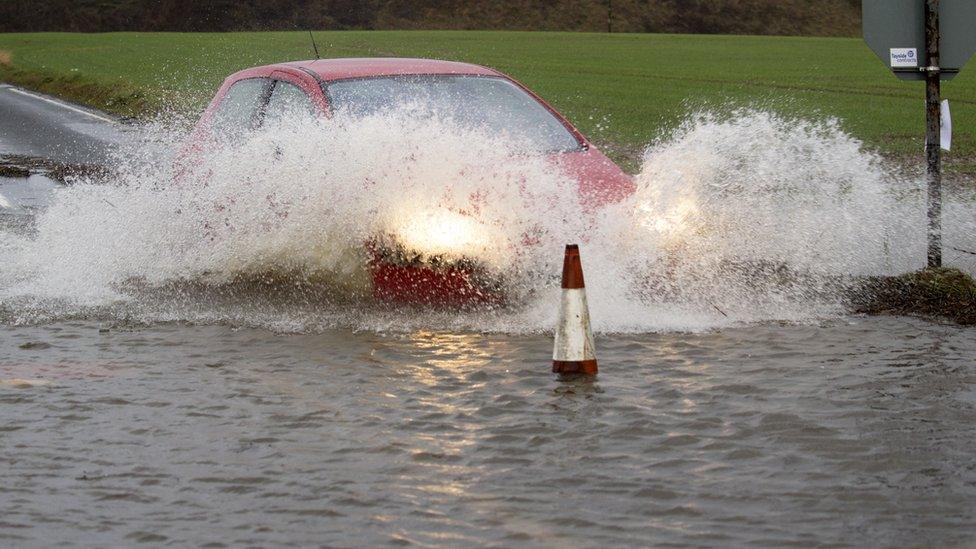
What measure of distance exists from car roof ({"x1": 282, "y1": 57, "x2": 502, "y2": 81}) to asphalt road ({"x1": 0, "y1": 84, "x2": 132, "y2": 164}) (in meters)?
9.99

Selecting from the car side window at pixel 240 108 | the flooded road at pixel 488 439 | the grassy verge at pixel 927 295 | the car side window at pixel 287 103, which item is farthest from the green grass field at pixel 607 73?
the flooded road at pixel 488 439

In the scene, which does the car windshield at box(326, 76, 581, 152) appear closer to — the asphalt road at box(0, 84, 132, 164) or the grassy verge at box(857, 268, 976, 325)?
the grassy verge at box(857, 268, 976, 325)

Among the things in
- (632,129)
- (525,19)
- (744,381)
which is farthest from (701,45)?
(744,381)

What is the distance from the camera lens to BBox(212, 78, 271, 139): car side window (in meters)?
10.7

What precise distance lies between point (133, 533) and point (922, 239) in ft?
25.9

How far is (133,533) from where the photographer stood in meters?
5.16

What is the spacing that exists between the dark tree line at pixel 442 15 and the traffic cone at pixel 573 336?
94466 millimetres

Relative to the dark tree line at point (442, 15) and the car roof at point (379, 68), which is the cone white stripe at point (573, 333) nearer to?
the car roof at point (379, 68)

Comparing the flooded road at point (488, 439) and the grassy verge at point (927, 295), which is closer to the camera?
the flooded road at point (488, 439)

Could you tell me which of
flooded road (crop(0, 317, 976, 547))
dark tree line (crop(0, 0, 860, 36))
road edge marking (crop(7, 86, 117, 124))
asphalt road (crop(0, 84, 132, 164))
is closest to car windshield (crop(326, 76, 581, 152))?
flooded road (crop(0, 317, 976, 547))

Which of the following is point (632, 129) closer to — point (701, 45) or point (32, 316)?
point (32, 316)

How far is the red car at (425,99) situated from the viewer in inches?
342

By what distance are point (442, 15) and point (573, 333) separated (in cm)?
10068

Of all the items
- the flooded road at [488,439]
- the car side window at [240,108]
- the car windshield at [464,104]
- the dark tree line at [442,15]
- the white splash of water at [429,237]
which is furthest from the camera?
the dark tree line at [442,15]
